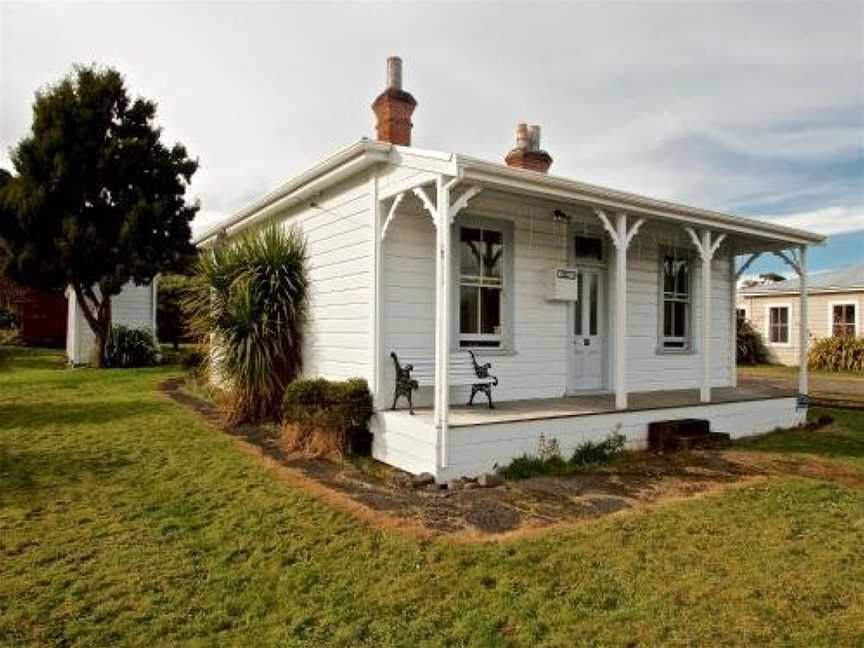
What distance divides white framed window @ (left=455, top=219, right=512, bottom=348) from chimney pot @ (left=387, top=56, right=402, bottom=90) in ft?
8.00

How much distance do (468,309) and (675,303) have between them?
4960mm

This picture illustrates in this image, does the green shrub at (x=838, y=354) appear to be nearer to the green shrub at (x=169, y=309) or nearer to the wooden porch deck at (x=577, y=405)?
the wooden porch deck at (x=577, y=405)

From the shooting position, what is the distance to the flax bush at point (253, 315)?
29.6 feet

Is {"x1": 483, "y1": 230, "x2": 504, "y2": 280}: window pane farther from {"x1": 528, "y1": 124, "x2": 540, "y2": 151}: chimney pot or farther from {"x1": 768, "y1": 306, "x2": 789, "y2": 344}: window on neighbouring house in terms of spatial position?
{"x1": 768, "y1": 306, "x2": 789, "y2": 344}: window on neighbouring house

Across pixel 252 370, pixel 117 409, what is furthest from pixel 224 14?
pixel 117 409

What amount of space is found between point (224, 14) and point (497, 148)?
8.48 m

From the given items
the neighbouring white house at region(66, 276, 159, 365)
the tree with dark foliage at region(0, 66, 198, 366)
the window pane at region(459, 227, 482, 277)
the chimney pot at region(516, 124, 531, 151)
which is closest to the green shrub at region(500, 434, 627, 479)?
the window pane at region(459, 227, 482, 277)

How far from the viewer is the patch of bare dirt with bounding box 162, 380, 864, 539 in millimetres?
5098

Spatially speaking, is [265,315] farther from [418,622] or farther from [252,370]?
[418,622]

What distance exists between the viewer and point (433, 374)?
25.6ft

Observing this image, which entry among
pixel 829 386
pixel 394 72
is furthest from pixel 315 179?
pixel 829 386

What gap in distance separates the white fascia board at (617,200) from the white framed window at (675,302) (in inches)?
56.2

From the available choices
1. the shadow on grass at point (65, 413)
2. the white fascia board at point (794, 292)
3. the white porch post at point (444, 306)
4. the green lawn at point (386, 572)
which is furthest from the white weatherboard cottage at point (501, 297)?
the white fascia board at point (794, 292)

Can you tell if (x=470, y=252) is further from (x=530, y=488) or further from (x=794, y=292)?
(x=794, y=292)
